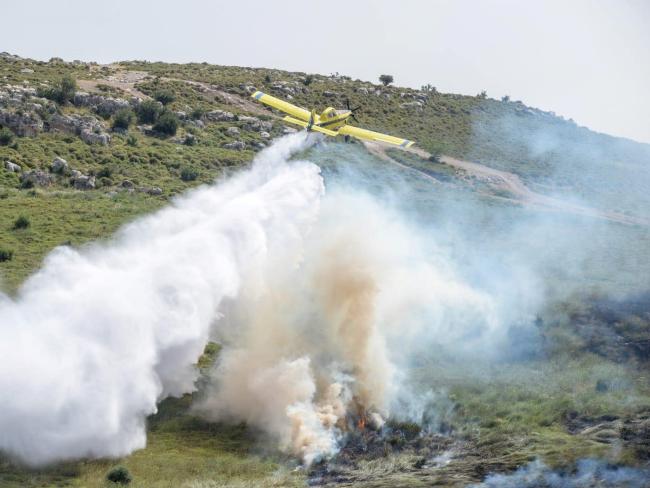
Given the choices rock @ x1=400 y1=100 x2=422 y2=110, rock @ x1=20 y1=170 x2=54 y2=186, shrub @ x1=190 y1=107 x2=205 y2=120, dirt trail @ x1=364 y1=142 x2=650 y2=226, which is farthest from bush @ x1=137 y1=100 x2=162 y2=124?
rock @ x1=400 y1=100 x2=422 y2=110

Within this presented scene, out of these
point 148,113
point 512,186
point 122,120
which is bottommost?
point 512,186

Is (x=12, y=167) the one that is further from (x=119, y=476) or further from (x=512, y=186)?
(x=512, y=186)

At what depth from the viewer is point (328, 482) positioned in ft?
121

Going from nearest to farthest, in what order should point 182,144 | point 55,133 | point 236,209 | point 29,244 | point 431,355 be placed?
point 236,209 → point 431,355 → point 29,244 → point 55,133 → point 182,144

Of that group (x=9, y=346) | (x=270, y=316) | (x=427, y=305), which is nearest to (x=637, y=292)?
(x=427, y=305)

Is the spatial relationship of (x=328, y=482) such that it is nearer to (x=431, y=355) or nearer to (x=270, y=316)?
(x=270, y=316)

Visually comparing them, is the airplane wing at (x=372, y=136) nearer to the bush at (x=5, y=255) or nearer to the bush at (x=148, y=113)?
the bush at (x=5, y=255)

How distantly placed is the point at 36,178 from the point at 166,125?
1012 inches

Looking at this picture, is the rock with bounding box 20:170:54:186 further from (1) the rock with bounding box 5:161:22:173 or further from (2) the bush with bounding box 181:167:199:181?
(2) the bush with bounding box 181:167:199:181

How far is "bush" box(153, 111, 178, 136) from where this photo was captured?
10650cm

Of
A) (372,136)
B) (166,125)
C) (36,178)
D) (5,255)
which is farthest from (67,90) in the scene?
(5,255)

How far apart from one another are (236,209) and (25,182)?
4264cm

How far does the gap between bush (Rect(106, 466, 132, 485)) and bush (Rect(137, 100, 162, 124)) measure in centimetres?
7737

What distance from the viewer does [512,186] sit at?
114 meters
